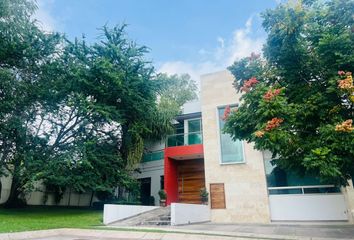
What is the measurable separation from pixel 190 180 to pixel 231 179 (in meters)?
5.19

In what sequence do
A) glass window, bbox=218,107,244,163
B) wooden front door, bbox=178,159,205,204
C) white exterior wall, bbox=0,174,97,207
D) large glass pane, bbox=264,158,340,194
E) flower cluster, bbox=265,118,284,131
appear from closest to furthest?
flower cluster, bbox=265,118,284,131 → large glass pane, bbox=264,158,340,194 → glass window, bbox=218,107,244,163 → white exterior wall, bbox=0,174,97,207 → wooden front door, bbox=178,159,205,204

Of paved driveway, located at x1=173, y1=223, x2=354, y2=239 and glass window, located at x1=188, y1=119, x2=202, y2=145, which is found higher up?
glass window, located at x1=188, y1=119, x2=202, y2=145

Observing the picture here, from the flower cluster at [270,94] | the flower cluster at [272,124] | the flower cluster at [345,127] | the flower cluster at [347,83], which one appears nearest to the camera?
the flower cluster at [345,127]

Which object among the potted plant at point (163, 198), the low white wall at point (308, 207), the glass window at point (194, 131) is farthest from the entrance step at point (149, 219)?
the low white wall at point (308, 207)

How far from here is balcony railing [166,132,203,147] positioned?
18.7 m

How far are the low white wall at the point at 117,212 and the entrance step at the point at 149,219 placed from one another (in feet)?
0.76

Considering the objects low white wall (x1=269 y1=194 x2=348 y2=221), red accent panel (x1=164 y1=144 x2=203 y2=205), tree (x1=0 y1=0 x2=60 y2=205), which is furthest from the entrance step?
tree (x1=0 y1=0 x2=60 y2=205)

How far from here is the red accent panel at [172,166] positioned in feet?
61.0

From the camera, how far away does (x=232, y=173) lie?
15695 mm

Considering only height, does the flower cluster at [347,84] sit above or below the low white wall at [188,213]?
above

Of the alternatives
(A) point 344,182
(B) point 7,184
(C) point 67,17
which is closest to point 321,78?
(A) point 344,182

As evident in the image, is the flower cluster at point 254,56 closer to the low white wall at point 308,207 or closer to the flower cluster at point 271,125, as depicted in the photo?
→ the flower cluster at point 271,125

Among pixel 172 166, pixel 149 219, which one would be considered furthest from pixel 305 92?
pixel 172 166

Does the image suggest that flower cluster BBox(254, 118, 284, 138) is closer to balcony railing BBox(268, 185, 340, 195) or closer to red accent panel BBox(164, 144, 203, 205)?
balcony railing BBox(268, 185, 340, 195)
